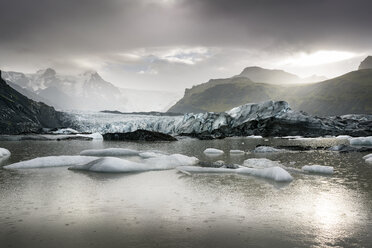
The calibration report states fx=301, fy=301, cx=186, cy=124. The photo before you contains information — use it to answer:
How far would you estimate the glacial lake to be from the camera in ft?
19.0

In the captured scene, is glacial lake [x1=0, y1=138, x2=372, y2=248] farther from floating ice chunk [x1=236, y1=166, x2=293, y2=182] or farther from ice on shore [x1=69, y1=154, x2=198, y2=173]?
ice on shore [x1=69, y1=154, x2=198, y2=173]

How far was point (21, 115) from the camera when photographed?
181ft

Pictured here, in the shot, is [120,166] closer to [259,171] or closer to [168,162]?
[168,162]

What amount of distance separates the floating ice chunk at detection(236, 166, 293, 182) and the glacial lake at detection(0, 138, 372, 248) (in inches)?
16.7

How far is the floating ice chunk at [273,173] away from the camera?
11.9 meters

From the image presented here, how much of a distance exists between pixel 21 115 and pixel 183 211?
56.2 meters

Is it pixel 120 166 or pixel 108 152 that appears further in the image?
pixel 108 152

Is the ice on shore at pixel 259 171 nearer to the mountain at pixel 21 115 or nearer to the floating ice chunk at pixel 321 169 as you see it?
the floating ice chunk at pixel 321 169

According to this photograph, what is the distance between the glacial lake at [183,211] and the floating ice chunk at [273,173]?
0.42 meters

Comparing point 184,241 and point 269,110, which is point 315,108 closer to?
point 269,110

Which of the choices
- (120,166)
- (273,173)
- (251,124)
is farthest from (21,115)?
(273,173)

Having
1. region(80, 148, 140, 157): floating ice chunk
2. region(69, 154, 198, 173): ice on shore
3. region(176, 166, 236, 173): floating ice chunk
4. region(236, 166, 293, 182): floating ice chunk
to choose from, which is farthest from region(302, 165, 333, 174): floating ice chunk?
region(80, 148, 140, 157): floating ice chunk

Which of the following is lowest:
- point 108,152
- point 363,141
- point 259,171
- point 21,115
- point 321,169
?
point 363,141

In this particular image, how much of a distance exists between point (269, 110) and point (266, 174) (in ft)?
141
